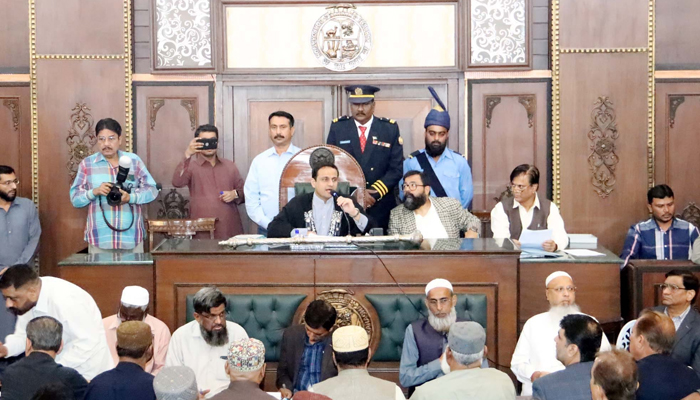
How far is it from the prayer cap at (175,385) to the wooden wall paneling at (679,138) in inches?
235

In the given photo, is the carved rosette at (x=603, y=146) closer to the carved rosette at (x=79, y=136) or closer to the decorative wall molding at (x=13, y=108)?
the carved rosette at (x=79, y=136)

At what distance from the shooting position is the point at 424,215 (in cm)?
654

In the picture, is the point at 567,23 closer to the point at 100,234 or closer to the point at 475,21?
the point at 475,21

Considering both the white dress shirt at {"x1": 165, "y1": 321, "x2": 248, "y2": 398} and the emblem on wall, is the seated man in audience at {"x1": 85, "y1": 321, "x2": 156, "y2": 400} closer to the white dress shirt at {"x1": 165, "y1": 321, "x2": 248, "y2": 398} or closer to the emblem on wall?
the white dress shirt at {"x1": 165, "y1": 321, "x2": 248, "y2": 398}

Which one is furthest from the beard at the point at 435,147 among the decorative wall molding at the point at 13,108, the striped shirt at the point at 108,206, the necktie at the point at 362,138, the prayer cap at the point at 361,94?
Answer: the decorative wall molding at the point at 13,108

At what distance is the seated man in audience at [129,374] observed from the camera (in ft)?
12.6

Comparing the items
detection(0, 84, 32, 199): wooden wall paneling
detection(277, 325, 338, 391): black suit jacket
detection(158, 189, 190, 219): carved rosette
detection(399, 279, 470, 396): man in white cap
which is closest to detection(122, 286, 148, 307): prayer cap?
detection(277, 325, 338, 391): black suit jacket

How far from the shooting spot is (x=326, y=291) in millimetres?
5652

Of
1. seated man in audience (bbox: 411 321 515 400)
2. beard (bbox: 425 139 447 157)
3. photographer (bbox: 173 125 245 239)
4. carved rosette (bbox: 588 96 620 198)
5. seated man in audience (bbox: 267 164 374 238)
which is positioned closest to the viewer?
seated man in audience (bbox: 411 321 515 400)

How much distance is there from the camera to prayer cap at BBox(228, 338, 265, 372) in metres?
3.95

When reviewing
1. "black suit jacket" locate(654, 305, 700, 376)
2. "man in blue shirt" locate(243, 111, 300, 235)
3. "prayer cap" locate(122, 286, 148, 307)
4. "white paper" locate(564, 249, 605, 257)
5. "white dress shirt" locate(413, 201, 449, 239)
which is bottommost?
"black suit jacket" locate(654, 305, 700, 376)

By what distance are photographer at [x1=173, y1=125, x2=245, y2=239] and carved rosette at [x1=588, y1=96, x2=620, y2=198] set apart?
124 inches

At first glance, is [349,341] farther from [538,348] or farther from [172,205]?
[172,205]

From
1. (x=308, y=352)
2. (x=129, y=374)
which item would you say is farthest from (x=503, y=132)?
(x=129, y=374)
